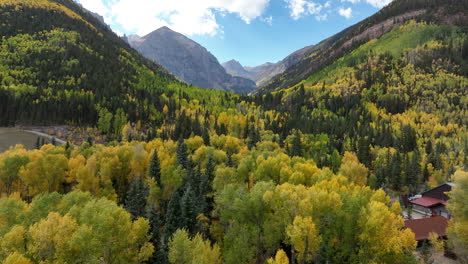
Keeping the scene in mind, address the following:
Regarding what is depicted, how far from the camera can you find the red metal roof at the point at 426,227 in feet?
152

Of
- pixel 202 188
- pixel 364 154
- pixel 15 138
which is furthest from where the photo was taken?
pixel 364 154

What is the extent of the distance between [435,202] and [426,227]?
22325 millimetres

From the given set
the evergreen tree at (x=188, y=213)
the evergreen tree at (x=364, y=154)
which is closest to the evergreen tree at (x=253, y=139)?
the evergreen tree at (x=364, y=154)

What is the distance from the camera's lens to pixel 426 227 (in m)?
47.8

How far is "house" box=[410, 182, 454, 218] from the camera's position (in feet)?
210

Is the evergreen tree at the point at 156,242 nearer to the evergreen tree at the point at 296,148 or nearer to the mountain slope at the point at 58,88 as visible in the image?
the evergreen tree at the point at 296,148

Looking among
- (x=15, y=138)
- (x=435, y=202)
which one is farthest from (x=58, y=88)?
(x=435, y=202)

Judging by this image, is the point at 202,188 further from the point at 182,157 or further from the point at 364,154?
the point at 364,154

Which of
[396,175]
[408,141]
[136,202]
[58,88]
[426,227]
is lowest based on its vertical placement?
[396,175]

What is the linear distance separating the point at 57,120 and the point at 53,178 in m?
87.9

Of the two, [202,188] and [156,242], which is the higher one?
[202,188]

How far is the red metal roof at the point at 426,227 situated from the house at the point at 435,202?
52.8ft

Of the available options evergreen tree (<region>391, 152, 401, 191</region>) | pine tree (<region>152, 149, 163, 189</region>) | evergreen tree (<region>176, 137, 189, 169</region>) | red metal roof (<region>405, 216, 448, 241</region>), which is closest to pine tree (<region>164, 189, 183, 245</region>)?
pine tree (<region>152, 149, 163, 189</region>)

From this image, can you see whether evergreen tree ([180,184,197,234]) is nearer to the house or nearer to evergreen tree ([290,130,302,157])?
the house
